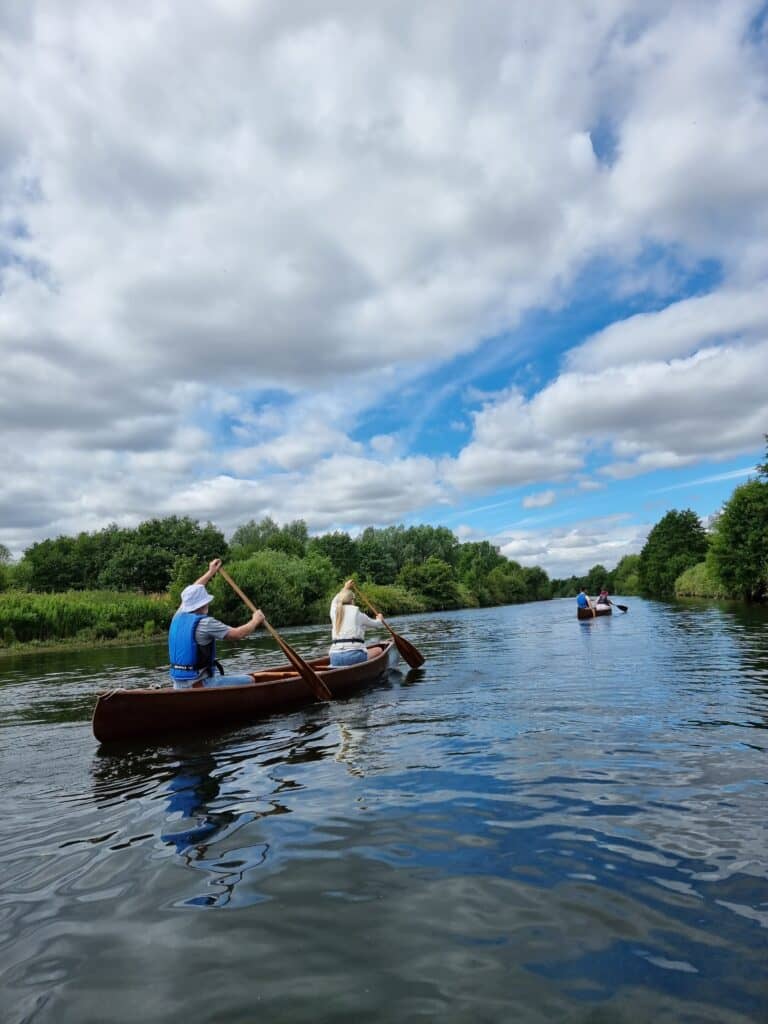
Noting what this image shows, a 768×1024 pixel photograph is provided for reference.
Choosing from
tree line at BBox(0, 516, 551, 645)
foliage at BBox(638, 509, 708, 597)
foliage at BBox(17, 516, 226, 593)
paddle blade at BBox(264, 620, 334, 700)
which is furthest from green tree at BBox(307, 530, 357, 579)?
paddle blade at BBox(264, 620, 334, 700)

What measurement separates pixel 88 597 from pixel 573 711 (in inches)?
1482

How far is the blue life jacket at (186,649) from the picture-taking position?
985cm

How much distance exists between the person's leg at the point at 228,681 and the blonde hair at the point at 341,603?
299 cm

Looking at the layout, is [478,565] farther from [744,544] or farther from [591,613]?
[591,613]

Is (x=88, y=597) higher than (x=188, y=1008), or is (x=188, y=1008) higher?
(x=88, y=597)

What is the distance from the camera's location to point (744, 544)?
43.8 meters

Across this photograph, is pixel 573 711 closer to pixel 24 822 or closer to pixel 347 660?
pixel 347 660

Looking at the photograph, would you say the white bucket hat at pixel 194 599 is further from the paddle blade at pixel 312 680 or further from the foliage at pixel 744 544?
the foliage at pixel 744 544

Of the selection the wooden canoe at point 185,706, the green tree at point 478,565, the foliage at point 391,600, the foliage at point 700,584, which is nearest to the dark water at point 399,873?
the wooden canoe at point 185,706

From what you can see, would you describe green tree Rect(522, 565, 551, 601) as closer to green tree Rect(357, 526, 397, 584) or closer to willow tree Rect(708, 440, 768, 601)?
green tree Rect(357, 526, 397, 584)

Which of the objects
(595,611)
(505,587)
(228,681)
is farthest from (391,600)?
(228,681)

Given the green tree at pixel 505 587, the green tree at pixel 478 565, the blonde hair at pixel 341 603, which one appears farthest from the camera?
the green tree at pixel 505 587

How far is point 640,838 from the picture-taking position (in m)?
4.80

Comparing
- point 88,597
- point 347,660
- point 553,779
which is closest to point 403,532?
point 88,597
